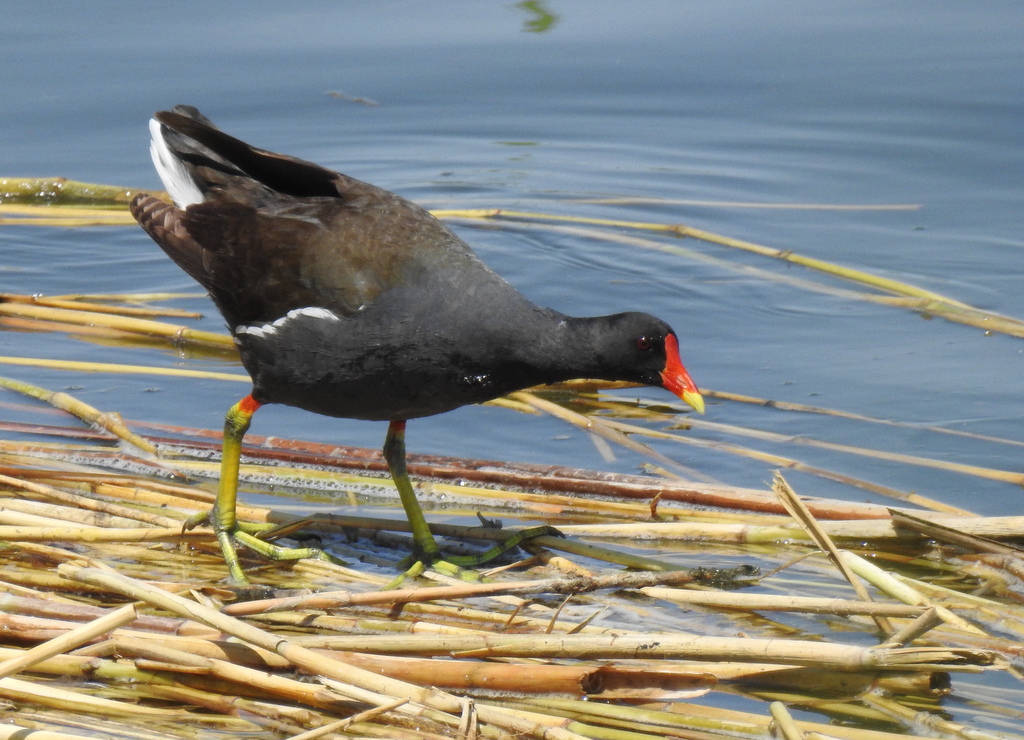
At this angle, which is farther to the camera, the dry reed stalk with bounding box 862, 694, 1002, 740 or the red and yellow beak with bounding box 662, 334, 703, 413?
the red and yellow beak with bounding box 662, 334, 703, 413

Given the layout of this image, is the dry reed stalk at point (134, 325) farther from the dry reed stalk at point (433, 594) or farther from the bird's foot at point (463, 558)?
the dry reed stalk at point (433, 594)

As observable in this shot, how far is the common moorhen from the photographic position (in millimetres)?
3988

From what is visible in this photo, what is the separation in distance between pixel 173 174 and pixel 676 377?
201 cm

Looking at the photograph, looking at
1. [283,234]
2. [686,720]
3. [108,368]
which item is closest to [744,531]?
[686,720]

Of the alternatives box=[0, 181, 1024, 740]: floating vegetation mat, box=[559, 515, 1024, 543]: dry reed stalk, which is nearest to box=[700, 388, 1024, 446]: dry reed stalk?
box=[0, 181, 1024, 740]: floating vegetation mat

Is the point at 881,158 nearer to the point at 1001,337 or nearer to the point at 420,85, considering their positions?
the point at 1001,337

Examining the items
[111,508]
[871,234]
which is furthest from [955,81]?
[111,508]

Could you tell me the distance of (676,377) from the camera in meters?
4.10

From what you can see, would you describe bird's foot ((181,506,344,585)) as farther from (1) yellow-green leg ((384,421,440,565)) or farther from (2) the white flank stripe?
(2) the white flank stripe

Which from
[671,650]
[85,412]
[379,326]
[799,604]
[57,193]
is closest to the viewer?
[671,650]

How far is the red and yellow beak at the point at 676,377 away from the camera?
4.06 metres

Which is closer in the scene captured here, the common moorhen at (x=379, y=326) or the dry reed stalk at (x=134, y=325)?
the common moorhen at (x=379, y=326)

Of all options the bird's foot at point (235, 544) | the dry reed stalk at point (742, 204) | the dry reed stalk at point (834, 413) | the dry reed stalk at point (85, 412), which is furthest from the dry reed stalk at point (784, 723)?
the dry reed stalk at point (742, 204)

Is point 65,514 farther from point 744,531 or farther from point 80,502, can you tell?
point 744,531
